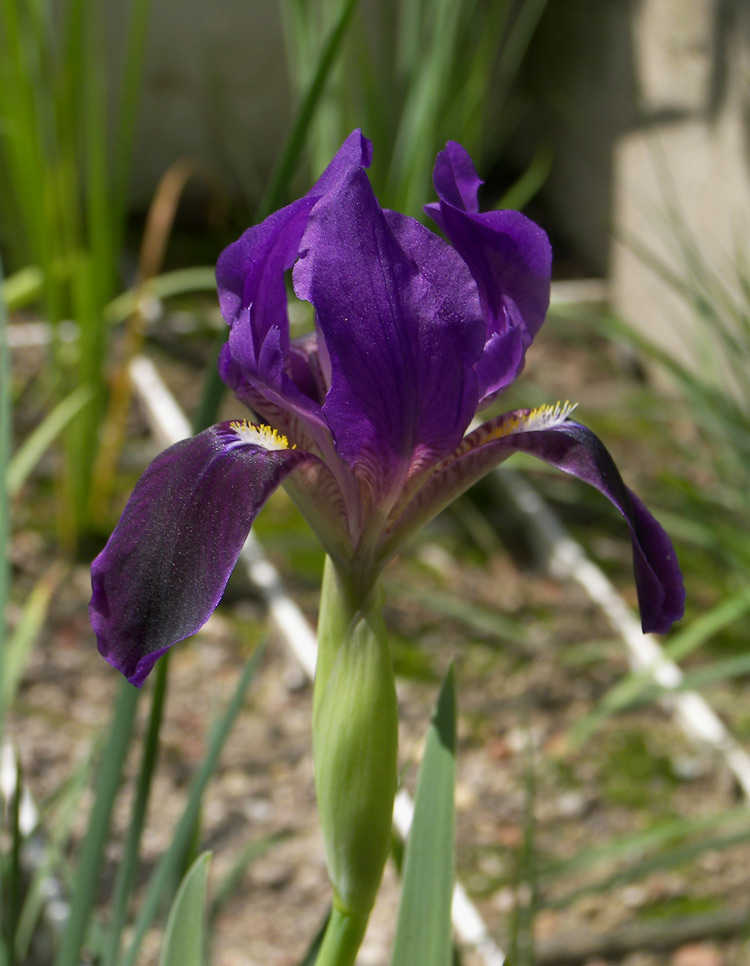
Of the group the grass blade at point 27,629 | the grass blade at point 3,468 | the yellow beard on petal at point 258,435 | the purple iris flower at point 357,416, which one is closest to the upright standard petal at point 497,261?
the purple iris flower at point 357,416

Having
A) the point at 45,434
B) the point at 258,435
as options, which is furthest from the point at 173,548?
the point at 45,434

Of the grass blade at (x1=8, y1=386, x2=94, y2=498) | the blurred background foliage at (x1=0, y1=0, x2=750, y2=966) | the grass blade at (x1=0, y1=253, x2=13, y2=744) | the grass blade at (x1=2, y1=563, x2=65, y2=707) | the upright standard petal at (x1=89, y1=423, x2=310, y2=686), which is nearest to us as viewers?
the upright standard petal at (x1=89, y1=423, x2=310, y2=686)

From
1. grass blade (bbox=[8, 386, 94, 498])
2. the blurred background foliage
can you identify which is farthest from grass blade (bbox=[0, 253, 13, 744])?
grass blade (bbox=[8, 386, 94, 498])

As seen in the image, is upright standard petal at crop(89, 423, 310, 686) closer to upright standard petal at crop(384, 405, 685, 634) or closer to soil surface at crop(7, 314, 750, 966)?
upright standard petal at crop(384, 405, 685, 634)

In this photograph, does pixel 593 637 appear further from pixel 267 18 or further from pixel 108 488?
pixel 267 18

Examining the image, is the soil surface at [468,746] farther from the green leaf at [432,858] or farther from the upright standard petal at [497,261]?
the upright standard petal at [497,261]

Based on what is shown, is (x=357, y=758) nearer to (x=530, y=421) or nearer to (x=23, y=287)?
(x=530, y=421)
